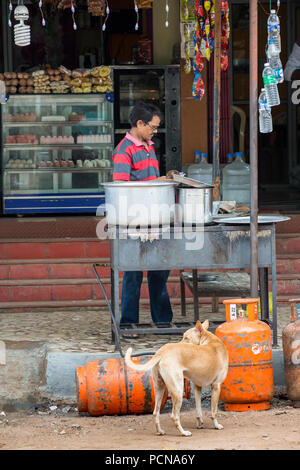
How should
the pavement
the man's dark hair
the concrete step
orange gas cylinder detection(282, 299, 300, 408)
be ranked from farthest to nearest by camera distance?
the concrete step → the man's dark hair → the pavement → orange gas cylinder detection(282, 299, 300, 408)

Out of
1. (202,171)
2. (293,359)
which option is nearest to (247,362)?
(293,359)

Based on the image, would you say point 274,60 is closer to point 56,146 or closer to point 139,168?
point 139,168

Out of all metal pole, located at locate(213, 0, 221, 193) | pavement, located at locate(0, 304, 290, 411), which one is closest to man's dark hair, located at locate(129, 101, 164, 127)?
metal pole, located at locate(213, 0, 221, 193)

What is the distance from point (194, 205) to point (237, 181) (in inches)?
204

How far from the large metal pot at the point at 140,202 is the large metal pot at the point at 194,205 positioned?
81 mm

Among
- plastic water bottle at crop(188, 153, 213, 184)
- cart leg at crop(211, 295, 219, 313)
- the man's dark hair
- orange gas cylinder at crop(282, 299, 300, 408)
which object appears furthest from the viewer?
plastic water bottle at crop(188, 153, 213, 184)

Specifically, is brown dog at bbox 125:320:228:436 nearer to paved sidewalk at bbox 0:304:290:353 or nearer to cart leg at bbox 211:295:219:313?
paved sidewalk at bbox 0:304:290:353

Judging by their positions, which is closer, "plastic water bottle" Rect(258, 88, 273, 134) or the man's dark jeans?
"plastic water bottle" Rect(258, 88, 273, 134)

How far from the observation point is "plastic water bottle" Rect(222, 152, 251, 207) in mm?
11344

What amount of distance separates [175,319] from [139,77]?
16.2 ft

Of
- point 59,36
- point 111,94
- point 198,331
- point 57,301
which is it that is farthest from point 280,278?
point 59,36

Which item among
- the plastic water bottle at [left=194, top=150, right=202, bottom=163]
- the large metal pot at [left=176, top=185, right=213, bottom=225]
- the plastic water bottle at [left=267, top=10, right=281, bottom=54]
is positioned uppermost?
the plastic water bottle at [left=267, top=10, right=281, bottom=54]

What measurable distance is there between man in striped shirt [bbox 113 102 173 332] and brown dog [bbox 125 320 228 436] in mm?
1629

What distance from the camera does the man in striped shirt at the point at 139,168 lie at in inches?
267
